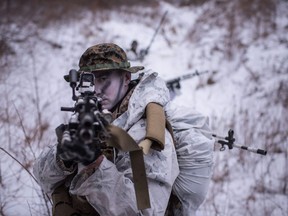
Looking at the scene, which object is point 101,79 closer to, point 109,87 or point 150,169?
point 109,87

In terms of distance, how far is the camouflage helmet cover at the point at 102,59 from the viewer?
1494mm

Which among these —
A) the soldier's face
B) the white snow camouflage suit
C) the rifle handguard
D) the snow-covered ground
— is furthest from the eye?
the snow-covered ground

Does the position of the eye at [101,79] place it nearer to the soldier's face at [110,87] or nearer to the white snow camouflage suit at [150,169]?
the soldier's face at [110,87]

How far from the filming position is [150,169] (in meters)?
1.29

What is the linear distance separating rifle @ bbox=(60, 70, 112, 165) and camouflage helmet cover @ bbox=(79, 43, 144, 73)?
9.6 inches

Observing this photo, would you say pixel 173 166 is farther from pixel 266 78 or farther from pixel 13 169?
pixel 266 78

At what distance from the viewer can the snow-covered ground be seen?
2.62 metres

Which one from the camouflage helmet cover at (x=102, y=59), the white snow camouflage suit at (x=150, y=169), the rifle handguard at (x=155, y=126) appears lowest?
the white snow camouflage suit at (x=150, y=169)

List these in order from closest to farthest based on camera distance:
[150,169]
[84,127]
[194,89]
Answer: [84,127] → [150,169] → [194,89]

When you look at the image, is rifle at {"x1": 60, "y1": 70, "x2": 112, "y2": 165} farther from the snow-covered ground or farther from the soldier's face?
the snow-covered ground

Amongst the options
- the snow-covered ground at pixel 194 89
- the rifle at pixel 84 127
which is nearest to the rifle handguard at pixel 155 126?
the rifle at pixel 84 127

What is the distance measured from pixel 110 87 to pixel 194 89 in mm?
3980

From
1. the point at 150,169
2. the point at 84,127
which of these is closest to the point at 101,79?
the point at 150,169

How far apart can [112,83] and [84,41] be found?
5104 mm
